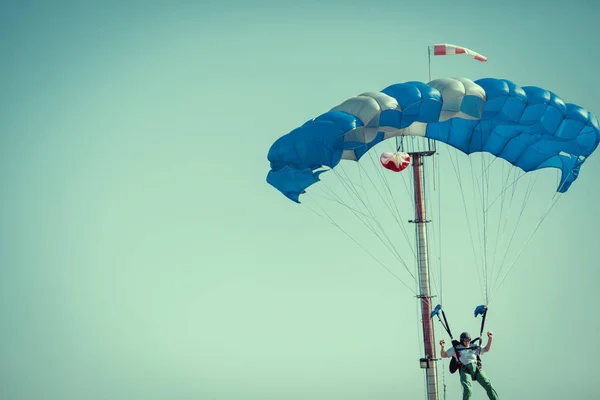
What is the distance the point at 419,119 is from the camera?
3056cm

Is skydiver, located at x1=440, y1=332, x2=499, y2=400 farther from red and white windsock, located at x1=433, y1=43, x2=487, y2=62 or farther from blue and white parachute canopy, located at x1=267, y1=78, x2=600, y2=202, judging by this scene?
red and white windsock, located at x1=433, y1=43, x2=487, y2=62

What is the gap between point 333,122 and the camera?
3023 cm

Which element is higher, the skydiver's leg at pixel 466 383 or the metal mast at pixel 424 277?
the metal mast at pixel 424 277

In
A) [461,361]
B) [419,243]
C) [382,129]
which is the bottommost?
[461,361]

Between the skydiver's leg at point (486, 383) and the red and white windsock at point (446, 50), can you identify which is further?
the red and white windsock at point (446, 50)

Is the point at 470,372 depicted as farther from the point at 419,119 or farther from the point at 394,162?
the point at 419,119

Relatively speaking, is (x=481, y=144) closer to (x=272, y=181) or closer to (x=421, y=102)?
(x=421, y=102)

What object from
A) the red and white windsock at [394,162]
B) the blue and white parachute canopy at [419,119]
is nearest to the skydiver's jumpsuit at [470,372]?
the red and white windsock at [394,162]

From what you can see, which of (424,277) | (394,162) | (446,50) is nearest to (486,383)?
(424,277)

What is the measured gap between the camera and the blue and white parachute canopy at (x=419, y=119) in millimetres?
30391

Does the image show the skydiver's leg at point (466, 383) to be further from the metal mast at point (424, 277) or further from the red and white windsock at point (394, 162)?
the red and white windsock at point (394, 162)

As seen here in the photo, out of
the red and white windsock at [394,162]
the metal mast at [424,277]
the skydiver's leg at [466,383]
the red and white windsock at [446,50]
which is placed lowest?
the skydiver's leg at [466,383]

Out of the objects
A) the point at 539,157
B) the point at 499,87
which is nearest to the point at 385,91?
the point at 499,87

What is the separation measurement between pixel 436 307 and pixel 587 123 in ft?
21.0
